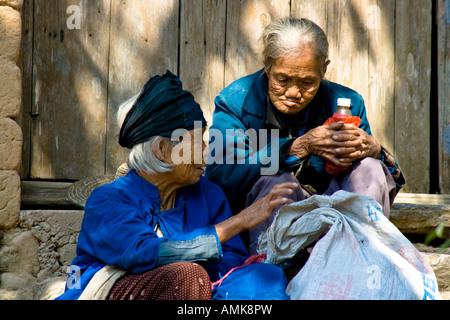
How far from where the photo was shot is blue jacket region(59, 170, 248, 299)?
235 centimetres

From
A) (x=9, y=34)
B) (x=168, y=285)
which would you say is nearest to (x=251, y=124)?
(x=168, y=285)

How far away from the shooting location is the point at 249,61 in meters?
3.99

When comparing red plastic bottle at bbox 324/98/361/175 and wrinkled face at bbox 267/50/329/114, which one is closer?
red plastic bottle at bbox 324/98/361/175

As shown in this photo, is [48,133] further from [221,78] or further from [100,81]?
[221,78]

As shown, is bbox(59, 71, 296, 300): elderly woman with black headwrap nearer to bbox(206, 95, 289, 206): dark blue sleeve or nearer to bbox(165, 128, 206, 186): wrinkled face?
bbox(165, 128, 206, 186): wrinkled face

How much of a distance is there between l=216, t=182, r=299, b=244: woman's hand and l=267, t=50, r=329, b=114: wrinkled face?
782 millimetres

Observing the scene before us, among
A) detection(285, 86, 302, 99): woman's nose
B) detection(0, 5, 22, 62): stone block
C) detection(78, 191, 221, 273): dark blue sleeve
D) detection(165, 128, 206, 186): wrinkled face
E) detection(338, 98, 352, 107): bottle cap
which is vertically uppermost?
detection(0, 5, 22, 62): stone block

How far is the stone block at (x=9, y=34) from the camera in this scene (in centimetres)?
308

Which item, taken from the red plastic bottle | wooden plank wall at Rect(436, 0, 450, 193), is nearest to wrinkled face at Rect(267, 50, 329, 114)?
the red plastic bottle

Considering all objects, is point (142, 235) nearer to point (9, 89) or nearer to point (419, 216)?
point (9, 89)

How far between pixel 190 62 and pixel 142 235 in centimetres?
180

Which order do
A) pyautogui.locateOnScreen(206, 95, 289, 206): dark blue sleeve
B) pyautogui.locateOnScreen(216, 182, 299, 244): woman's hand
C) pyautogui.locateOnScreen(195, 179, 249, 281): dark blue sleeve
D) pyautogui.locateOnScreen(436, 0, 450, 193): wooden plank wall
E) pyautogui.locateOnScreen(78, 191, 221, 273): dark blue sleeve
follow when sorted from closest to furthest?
pyautogui.locateOnScreen(78, 191, 221, 273): dark blue sleeve → pyautogui.locateOnScreen(216, 182, 299, 244): woman's hand → pyautogui.locateOnScreen(195, 179, 249, 281): dark blue sleeve → pyautogui.locateOnScreen(206, 95, 289, 206): dark blue sleeve → pyautogui.locateOnScreen(436, 0, 450, 193): wooden plank wall

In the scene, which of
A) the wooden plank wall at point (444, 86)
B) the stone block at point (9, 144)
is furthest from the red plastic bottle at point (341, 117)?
the stone block at point (9, 144)

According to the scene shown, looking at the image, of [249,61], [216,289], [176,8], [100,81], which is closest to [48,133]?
[100,81]
